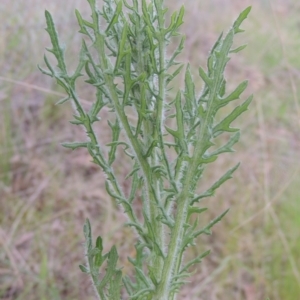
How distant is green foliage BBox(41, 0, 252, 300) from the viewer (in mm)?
726

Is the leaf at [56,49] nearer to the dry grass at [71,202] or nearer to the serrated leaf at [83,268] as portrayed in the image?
the serrated leaf at [83,268]

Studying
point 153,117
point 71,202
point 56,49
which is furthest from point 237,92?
point 71,202

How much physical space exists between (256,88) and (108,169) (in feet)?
10.3

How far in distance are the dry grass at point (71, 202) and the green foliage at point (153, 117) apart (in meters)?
0.93

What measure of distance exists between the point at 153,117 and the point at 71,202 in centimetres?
173

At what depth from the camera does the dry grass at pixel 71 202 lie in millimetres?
2105

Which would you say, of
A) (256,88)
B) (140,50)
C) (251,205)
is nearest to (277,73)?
(256,88)

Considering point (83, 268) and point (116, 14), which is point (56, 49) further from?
point (83, 268)

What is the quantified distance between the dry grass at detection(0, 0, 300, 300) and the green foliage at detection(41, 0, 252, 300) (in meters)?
0.93

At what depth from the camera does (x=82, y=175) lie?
2680mm

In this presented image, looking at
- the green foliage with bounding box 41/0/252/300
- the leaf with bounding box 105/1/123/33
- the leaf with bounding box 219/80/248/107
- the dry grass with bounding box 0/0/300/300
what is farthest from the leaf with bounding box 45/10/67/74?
the dry grass with bounding box 0/0/300/300

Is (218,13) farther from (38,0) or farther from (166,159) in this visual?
(166,159)

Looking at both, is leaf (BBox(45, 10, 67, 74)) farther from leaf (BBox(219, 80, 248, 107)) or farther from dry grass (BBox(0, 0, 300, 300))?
dry grass (BBox(0, 0, 300, 300))

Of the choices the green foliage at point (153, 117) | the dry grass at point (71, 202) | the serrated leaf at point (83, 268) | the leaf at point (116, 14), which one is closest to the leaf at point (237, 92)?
the green foliage at point (153, 117)
